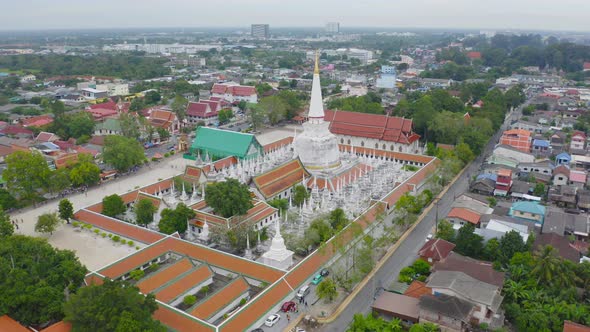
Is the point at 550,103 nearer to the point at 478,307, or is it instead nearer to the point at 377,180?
the point at 377,180

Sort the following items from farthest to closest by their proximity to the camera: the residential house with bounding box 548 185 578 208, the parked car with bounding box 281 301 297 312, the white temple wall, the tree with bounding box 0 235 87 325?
the white temple wall, the residential house with bounding box 548 185 578 208, the parked car with bounding box 281 301 297 312, the tree with bounding box 0 235 87 325

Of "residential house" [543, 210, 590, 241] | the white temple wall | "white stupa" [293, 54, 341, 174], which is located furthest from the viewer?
the white temple wall

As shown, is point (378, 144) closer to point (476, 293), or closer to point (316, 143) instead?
point (316, 143)

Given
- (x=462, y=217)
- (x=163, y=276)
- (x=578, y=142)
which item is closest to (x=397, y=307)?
(x=163, y=276)

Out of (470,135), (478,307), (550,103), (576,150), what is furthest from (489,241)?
(550,103)

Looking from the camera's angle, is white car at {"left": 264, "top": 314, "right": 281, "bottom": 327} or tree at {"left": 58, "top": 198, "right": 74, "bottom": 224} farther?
tree at {"left": 58, "top": 198, "right": 74, "bottom": 224}

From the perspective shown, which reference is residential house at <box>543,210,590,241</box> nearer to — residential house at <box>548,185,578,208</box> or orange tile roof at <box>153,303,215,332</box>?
residential house at <box>548,185,578,208</box>

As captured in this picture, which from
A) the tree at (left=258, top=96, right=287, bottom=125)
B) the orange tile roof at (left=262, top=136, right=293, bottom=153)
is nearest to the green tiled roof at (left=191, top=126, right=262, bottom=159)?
the orange tile roof at (left=262, top=136, right=293, bottom=153)
